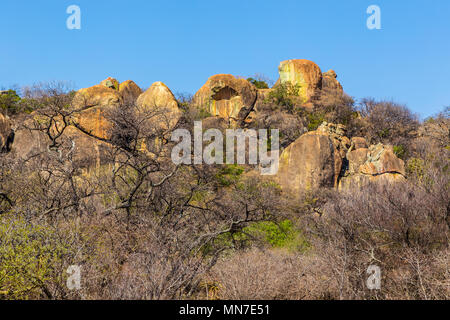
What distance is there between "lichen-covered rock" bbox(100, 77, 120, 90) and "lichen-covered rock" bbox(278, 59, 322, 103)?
41.5 ft

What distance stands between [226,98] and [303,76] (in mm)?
6245

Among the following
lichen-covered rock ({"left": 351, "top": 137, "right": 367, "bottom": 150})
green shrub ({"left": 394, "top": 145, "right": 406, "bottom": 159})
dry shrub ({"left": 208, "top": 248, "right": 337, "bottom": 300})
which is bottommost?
dry shrub ({"left": 208, "top": 248, "right": 337, "bottom": 300})

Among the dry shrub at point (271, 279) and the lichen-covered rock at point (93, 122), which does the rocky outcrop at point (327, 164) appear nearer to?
the lichen-covered rock at point (93, 122)

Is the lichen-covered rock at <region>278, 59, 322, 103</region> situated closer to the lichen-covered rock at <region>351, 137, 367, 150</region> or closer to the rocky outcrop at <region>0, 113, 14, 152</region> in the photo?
the lichen-covered rock at <region>351, 137, 367, 150</region>

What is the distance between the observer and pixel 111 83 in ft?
105

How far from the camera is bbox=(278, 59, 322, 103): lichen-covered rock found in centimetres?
3328

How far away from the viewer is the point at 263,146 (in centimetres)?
2616

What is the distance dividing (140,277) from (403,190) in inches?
282

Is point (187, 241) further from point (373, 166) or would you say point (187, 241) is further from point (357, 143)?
point (357, 143)

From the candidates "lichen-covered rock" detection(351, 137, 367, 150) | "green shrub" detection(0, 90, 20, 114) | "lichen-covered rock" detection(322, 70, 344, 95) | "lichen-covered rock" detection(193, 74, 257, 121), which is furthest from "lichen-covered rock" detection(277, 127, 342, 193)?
"green shrub" detection(0, 90, 20, 114)

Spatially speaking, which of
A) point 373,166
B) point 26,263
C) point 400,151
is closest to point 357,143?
point 400,151

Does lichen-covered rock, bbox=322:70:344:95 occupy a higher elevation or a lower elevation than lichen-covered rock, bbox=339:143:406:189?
higher

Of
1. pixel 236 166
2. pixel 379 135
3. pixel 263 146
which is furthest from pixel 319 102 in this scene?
pixel 236 166
